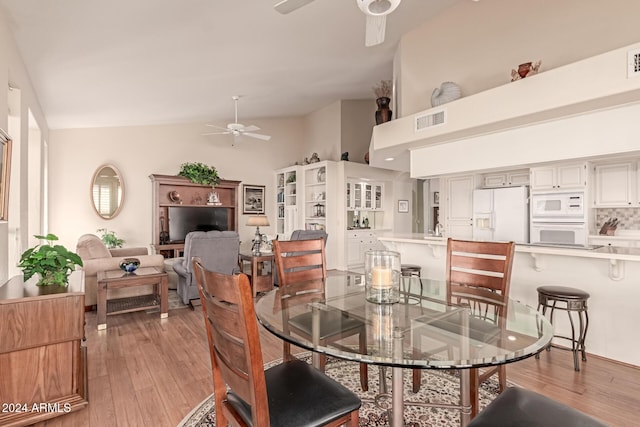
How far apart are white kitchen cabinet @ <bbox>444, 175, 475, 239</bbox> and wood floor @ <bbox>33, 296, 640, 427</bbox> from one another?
3204 mm

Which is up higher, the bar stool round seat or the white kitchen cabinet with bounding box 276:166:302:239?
the white kitchen cabinet with bounding box 276:166:302:239

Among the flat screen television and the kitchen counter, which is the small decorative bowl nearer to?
the flat screen television

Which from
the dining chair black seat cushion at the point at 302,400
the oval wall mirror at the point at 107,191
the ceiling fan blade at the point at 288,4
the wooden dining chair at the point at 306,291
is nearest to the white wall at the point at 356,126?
the oval wall mirror at the point at 107,191

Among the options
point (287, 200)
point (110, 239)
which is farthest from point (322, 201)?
point (110, 239)

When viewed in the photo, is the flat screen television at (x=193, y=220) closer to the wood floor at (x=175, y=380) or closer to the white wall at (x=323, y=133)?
the white wall at (x=323, y=133)

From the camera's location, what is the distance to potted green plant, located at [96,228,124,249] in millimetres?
5781

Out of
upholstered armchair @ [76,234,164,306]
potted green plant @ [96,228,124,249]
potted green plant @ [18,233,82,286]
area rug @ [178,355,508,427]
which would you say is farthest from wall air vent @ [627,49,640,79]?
potted green plant @ [96,228,124,249]

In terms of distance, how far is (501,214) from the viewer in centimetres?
540

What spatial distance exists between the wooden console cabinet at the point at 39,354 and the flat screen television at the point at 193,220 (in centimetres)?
464

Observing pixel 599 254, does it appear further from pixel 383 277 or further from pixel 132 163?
pixel 132 163

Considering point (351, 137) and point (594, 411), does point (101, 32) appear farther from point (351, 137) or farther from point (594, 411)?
point (351, 137)

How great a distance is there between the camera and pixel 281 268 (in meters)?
2.32

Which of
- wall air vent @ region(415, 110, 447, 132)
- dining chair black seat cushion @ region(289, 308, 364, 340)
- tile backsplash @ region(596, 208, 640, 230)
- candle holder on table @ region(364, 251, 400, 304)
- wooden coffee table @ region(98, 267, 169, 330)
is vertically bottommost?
wooden coffee table @ region(98, 267, 169, 330)

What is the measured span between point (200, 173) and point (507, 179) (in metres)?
5.72
